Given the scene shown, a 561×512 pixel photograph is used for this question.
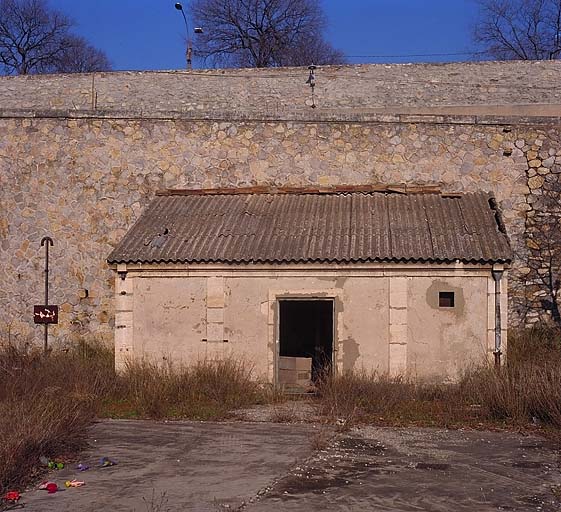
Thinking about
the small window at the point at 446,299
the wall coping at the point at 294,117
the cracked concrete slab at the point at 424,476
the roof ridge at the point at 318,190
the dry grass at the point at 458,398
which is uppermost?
the wall coping at the point at 294,117

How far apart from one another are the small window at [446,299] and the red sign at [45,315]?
8.25 m

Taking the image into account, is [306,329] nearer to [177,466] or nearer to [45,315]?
[45,315]

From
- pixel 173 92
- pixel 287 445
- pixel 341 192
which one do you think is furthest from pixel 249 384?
pixel 173 92

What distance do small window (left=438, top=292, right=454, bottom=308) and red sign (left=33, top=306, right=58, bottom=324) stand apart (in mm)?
8249

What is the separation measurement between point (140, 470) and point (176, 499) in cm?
139

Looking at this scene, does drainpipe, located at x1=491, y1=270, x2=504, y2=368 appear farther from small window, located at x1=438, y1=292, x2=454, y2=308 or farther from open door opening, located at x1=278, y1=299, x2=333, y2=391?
open door opening, located at x1=278, y1=299, x2=333, y2=391

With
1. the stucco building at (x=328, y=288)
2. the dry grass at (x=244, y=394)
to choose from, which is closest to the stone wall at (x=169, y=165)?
the stucco building at (x=328, y=288)

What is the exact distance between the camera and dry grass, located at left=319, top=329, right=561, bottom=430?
1198 centimetres

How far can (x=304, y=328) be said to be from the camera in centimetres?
1806

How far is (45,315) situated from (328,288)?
6720mm

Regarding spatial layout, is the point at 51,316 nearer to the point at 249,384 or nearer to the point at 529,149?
the point at 249,384

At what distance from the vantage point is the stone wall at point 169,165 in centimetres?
1756

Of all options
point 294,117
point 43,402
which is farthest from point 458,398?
point 294,117

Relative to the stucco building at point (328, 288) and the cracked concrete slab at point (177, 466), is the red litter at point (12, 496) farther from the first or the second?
the stucco building at point (328, 288)
